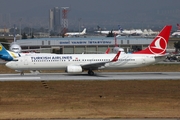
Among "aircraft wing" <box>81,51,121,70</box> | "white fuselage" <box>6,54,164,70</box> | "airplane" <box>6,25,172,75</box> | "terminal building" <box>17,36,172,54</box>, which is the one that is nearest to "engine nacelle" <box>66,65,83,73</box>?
"airplane" <box>6,25,172,75</box>

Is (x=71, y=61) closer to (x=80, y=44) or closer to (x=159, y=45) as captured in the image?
(x=159, y=45)

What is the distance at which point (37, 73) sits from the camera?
170 ft

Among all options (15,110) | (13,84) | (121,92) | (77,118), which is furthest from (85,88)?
(77,118)

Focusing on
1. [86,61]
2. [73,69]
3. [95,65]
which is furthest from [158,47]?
[73,69]

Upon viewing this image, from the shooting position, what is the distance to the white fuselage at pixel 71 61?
49.0 meters

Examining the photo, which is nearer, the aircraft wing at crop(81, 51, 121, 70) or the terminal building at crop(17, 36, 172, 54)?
the aircraft wing at crop(81, 51, 121, 70)

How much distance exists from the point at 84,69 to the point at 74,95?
15588mm

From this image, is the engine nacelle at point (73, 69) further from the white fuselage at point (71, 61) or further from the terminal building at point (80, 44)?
the terminal building at point (80, 44)

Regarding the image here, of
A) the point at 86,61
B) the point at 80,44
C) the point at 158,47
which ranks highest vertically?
the point at 158,47

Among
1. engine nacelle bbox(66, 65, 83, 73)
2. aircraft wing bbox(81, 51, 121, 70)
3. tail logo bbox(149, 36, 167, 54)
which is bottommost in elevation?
engine nacelle bbox(66, 65, 83, 73)

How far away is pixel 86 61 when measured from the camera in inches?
1976

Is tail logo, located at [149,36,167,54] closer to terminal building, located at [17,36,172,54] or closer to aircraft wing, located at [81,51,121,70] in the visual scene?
aircraft wing, located at [81,51,121,70]

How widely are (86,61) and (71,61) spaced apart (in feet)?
5.29

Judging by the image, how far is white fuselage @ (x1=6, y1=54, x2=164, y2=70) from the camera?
4900cm
